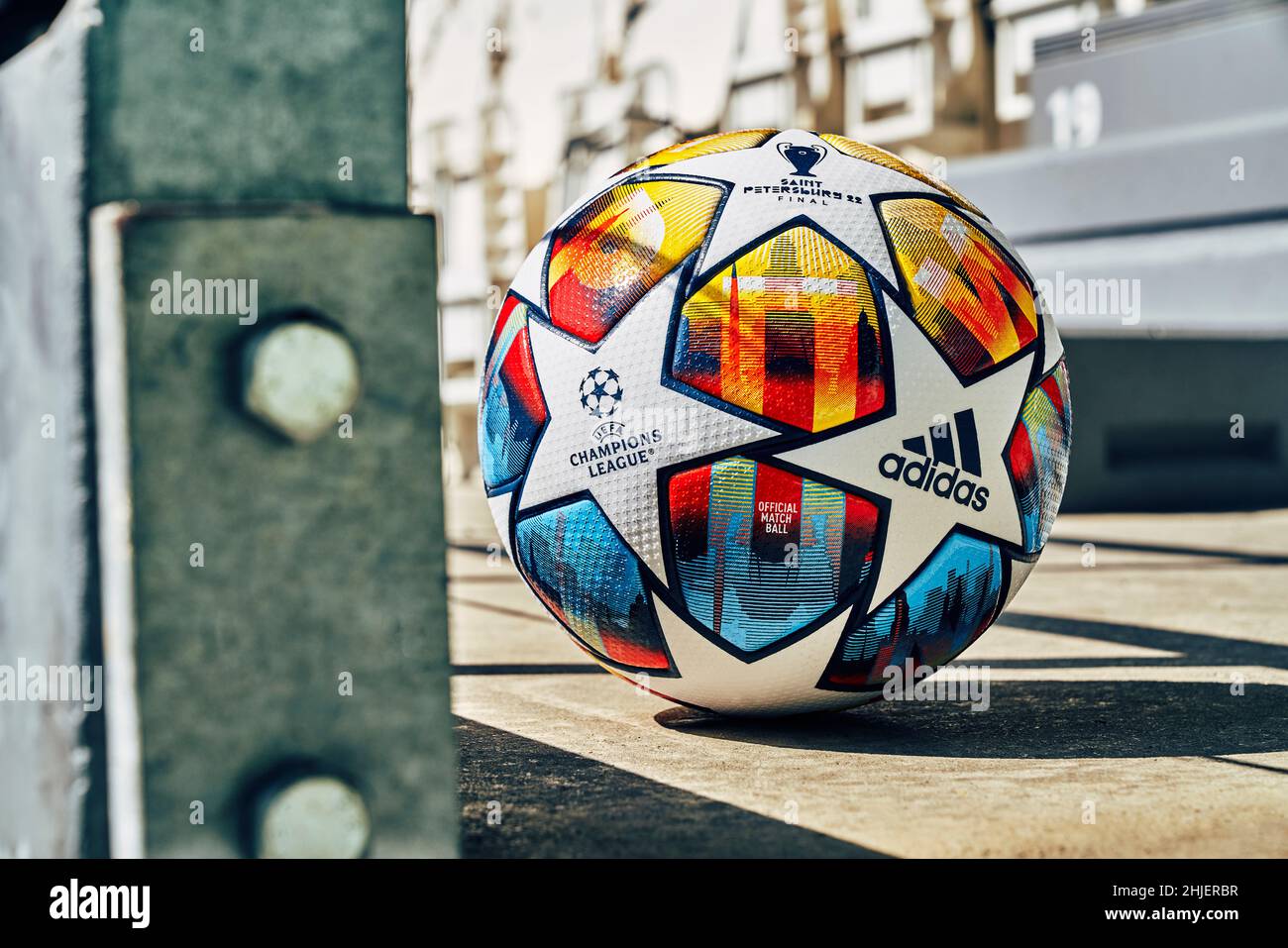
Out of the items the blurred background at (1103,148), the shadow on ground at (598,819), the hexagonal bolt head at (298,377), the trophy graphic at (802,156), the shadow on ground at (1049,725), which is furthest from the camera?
the blurred background at (1103,148)

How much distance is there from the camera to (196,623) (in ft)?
9.12

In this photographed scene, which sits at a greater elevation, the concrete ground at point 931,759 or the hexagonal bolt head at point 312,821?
the hexagonal bolt head at point 312,821

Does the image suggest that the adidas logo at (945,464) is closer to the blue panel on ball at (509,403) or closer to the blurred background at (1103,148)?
the blue panel on ball at (509,403)

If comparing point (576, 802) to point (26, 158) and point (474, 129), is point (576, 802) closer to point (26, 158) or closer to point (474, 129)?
point (26, 158)

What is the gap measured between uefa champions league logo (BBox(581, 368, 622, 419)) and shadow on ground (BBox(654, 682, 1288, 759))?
3.79 ft

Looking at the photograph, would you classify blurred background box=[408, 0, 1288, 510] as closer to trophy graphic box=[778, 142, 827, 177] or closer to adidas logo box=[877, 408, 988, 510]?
trophy graphic box=[778, 142, 827, 177]

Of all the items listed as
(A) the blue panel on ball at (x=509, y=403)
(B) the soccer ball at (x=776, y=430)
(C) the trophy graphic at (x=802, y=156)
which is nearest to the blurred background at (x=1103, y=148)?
(A) the blue panel on ball at (x=509, y=403)

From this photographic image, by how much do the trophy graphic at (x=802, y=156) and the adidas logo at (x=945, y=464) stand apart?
3.13 ft

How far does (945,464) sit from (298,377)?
2578 mm

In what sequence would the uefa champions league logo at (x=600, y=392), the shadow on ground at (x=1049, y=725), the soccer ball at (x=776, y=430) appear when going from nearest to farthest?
the soccer ball at (x=776, y=430), the uefa champions league logo at (x=600, y=392), the shadow on ground at (x=1049, y=725)

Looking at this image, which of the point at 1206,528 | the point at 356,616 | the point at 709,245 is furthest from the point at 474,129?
the point at 356,616

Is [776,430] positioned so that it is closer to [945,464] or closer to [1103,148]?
[945,464]

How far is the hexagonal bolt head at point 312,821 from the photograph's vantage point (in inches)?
109
